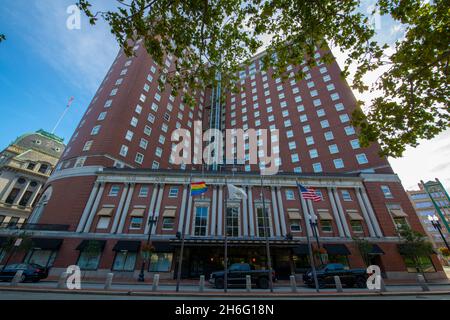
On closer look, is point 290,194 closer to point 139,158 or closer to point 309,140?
point 309,140

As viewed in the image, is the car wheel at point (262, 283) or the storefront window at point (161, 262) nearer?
the car wheel at point (262, 283)

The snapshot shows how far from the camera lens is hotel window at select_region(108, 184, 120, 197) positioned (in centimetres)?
2666

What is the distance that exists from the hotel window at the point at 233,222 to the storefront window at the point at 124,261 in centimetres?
1176

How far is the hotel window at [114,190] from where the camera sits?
26661 mm

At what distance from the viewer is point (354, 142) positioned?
3578cm

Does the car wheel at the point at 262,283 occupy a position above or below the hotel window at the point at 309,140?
below

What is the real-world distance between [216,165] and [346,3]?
1661 inches

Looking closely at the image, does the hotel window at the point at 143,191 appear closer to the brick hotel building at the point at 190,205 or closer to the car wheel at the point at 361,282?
the brick hotel building at the point at 190,205

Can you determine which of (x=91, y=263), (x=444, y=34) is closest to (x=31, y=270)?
(x=91, y=263)

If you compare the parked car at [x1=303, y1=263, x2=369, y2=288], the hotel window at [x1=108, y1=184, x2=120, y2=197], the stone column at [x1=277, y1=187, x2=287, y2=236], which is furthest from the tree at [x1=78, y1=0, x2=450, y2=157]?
the hotel window at [x1=108, y1=184, x2=120, y2=197]

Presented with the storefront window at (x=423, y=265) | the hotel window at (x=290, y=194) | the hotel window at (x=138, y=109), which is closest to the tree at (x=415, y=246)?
the storefront window at (x=423, y=265)

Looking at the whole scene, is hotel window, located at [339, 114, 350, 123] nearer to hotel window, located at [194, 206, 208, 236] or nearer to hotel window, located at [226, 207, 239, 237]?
hotel window, located at [226, 207, 239, 237]

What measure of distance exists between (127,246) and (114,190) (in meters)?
8.53

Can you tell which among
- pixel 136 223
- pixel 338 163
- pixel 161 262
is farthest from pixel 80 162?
pixel 338 163
